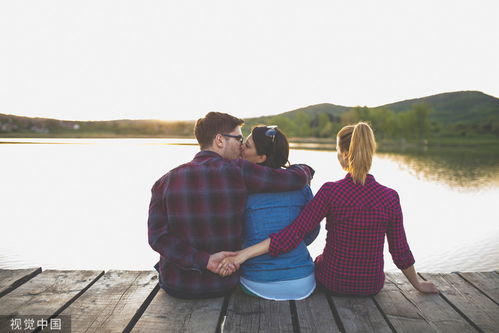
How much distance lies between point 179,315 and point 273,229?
92 cm

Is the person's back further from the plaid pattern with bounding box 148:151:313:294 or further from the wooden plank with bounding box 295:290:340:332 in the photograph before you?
the plaid pattern with bounding box 148:151:313:294

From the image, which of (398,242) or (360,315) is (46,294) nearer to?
(360,315)

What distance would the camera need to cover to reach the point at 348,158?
2.80 m

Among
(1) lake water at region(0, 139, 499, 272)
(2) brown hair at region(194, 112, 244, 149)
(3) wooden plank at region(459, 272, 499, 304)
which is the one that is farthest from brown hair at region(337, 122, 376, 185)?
(1) lake water at region(0, 139, 499, 272)

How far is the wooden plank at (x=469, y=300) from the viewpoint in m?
2.71

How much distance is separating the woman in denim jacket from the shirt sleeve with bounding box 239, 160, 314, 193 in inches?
4.1

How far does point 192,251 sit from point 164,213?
1.17 ft

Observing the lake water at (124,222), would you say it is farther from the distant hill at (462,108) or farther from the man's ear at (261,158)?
the distant hill at (462,108)

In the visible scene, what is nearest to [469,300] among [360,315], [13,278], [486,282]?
[486,282]

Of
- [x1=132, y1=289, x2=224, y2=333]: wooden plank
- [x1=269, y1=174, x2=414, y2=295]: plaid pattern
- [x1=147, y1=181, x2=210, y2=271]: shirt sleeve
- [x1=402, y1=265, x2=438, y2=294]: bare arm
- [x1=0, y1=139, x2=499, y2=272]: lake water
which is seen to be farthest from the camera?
[x1=0, y1=139, x2=499, y2=272]: lake water

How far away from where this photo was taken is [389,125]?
9419 cm

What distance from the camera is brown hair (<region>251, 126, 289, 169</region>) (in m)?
2.95

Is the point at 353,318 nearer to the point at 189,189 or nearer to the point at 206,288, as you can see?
the point at 206,288

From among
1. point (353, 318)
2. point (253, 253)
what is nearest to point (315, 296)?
point (353, 318)
